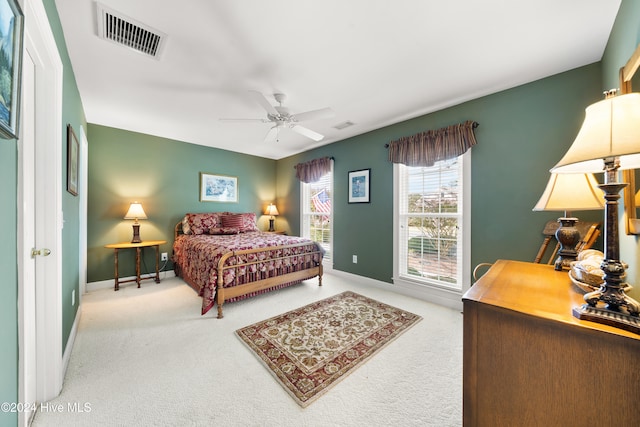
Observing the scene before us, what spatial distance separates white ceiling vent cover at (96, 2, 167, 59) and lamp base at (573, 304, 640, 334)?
272cm

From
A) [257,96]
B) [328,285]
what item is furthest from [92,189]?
[328,285]

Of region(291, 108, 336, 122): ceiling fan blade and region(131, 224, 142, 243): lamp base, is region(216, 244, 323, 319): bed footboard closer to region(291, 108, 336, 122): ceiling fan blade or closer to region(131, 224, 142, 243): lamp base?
region(291, 108, 336, 122): ceiling fan blade

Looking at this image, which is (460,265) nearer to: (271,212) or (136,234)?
(271,212)

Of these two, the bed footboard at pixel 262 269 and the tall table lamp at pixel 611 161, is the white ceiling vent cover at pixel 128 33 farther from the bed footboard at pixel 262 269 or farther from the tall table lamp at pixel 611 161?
the tall table lamp at pixel 611 161

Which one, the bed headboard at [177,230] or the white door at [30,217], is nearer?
the white door at [30,217]

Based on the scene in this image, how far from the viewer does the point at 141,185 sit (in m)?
3.78

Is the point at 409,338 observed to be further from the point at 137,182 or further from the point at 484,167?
the point at 137,182

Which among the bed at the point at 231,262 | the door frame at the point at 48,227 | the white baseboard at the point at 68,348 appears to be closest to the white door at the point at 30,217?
the door frame at the point at 48,227

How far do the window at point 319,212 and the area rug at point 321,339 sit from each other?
1.65m

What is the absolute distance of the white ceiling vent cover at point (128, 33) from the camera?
155cm

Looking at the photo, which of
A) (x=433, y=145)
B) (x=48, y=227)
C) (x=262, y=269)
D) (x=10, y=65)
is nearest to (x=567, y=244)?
(x=433, y=145)

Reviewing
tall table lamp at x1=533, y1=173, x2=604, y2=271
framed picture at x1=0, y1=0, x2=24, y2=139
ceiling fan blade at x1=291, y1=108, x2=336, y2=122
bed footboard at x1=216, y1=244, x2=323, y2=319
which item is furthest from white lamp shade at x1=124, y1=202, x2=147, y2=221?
tall table lamp at x1=533, y1=173, x2=604, y2=271

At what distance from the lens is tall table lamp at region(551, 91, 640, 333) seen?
2.23 feet

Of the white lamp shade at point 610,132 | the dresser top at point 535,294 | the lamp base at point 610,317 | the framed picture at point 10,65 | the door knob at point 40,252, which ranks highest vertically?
the framed picture at point 10,65
